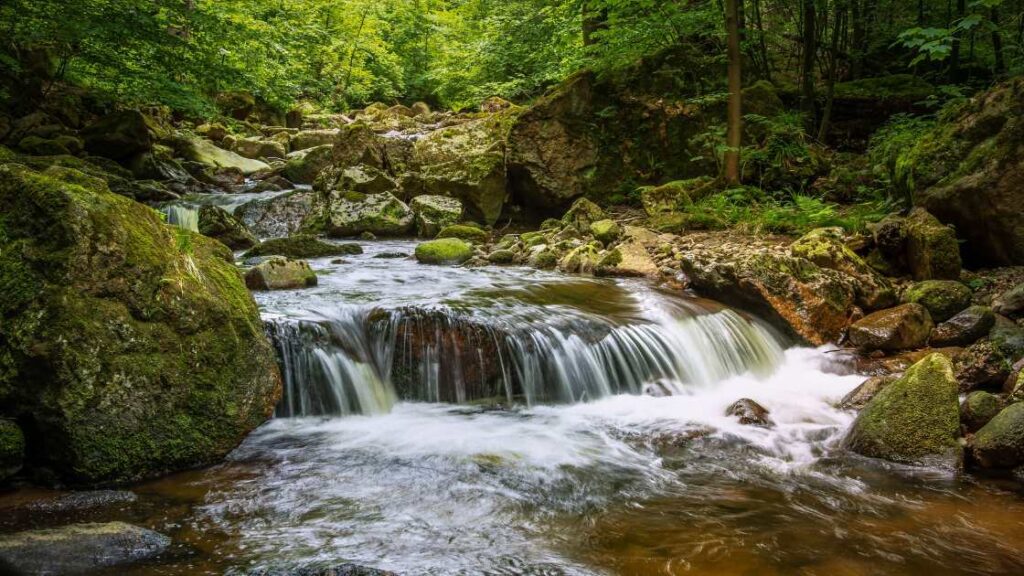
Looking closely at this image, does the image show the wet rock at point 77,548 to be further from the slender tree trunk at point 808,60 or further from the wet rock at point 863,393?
the slender tree trunk at point 808,60

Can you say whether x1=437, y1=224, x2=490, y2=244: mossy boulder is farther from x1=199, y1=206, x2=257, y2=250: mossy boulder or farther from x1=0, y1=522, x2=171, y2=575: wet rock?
x1=0, y1=522, x2=171, y2=575: wet rock

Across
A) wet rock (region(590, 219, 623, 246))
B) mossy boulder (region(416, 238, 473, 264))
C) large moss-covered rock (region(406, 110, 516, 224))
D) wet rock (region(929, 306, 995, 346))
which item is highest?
large moss-covered rock (region(406, 110, 516, 224))

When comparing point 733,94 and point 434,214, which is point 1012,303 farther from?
point 434,214

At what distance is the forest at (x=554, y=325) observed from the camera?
3.20 meters

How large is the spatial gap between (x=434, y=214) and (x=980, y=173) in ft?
32.4

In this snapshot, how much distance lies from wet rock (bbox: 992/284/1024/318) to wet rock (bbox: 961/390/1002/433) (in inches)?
83.7

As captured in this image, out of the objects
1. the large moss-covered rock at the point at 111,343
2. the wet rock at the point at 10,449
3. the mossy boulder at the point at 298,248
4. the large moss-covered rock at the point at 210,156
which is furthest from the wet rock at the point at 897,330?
the large moss-covered rock at the point at 210,156

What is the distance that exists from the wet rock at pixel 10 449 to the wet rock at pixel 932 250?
8.61 meters

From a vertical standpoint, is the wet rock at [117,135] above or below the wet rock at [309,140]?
below

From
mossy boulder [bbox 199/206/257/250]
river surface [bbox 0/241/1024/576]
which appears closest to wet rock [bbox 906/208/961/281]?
river surface [bbox 0/241/1024/576]

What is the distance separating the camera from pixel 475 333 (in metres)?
5.81

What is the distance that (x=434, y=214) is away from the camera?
13414 mm

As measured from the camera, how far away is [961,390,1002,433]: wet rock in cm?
426

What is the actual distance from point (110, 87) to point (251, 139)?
352 inches
